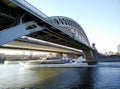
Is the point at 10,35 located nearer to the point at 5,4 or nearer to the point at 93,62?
the point at 5,4

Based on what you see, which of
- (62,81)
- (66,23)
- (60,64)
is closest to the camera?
(62,81)

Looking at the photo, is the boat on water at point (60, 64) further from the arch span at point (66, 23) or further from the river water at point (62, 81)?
the river water at point (62, 81)

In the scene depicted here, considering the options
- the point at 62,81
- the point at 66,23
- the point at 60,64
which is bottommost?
the point at 62,81

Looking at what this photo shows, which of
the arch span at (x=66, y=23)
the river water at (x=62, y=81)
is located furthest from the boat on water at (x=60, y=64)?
the river water at (x=62, y=81)

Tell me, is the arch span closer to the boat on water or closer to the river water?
the river water

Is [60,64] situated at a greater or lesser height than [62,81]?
greater

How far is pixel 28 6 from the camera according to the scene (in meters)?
14.5

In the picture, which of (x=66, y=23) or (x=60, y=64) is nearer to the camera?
(x=66, y=23)

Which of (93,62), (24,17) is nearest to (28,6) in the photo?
(24,17)

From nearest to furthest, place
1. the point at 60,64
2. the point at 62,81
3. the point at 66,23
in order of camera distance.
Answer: the point at 62,81 < the point at 66,23 < the point at 60,64

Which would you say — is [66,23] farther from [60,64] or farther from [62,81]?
[60,64]

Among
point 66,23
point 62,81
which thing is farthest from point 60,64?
point 62,81

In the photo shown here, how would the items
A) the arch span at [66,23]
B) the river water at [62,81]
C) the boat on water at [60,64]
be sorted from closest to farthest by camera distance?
the river water at [62,81] → the arch span at [66,23] → the boat on water at [60,64]

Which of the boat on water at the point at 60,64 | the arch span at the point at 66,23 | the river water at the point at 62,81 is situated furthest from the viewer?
the boat on water at the point at 60,64
